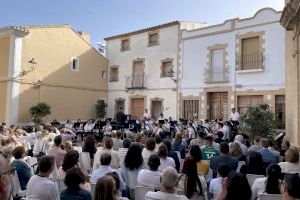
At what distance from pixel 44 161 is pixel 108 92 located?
67.3 feet

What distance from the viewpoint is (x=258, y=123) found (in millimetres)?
12227

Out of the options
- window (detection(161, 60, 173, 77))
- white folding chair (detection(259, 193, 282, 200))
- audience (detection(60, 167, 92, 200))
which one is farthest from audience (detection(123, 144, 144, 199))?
window (detection(161, 60, 173, 77))

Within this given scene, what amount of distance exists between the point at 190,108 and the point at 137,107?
183 inches

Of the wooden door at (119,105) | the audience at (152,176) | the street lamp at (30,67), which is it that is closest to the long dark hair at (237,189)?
the audience at (152,176)

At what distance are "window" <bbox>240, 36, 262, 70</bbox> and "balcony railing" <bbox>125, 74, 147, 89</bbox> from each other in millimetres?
7055

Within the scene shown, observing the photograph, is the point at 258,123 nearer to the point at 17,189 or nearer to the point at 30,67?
the point at 17,189

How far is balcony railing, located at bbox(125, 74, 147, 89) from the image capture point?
22.0 m

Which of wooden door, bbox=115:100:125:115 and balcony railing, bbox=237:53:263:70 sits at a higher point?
balcony railing, bbox=237:53:263:70

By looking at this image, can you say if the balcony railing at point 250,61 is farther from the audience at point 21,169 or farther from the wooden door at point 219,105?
the audience at point 21,169

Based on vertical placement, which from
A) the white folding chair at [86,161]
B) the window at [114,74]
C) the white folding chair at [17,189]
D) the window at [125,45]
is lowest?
the white folding chair at [17,189]

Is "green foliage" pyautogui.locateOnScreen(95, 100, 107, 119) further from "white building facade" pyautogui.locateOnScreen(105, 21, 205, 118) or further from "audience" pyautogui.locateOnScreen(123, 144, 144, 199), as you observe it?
"audience" pyautogui.locateOnScreen(123, 144, 144, 199)

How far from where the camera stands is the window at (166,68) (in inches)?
812

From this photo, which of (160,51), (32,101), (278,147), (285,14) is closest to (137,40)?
(160,51)

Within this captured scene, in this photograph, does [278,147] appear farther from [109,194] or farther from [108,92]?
[108,92]
